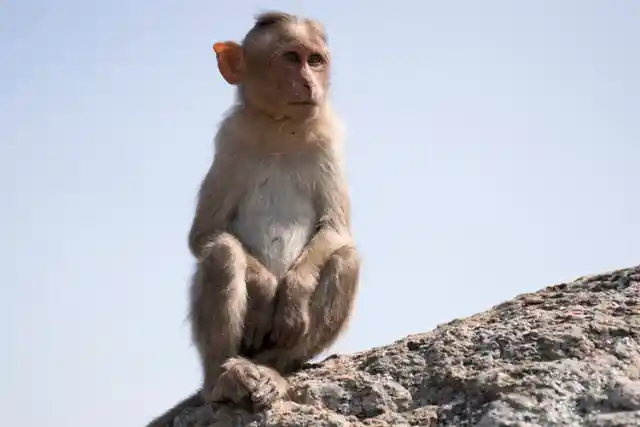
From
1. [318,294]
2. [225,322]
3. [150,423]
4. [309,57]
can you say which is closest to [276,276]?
[318,294]

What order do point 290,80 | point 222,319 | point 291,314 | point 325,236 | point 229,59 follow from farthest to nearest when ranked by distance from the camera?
point 229,59 < point 290,80 < point 325,236 < point 291,314 < point 222,319

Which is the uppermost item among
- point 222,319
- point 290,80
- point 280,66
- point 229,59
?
point 229,59

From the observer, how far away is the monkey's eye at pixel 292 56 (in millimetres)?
6820

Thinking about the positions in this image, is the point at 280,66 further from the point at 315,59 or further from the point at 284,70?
the point at 315,59

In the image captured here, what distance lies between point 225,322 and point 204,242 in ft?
3.13

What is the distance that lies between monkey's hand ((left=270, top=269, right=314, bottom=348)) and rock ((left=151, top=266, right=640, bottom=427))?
32cm

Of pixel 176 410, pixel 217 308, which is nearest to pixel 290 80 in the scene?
pixel 217 308

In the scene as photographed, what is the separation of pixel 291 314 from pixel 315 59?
208 centimetres

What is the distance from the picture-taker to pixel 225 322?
17.9ft

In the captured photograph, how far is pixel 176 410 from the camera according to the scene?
554 centimetres

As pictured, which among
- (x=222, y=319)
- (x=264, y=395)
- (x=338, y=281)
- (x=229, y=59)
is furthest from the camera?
(x=229, y=59)

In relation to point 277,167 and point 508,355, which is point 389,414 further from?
point 277,167

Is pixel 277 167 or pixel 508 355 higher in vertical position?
pixel 277 167

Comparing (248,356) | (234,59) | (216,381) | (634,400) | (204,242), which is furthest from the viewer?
(234,59)
